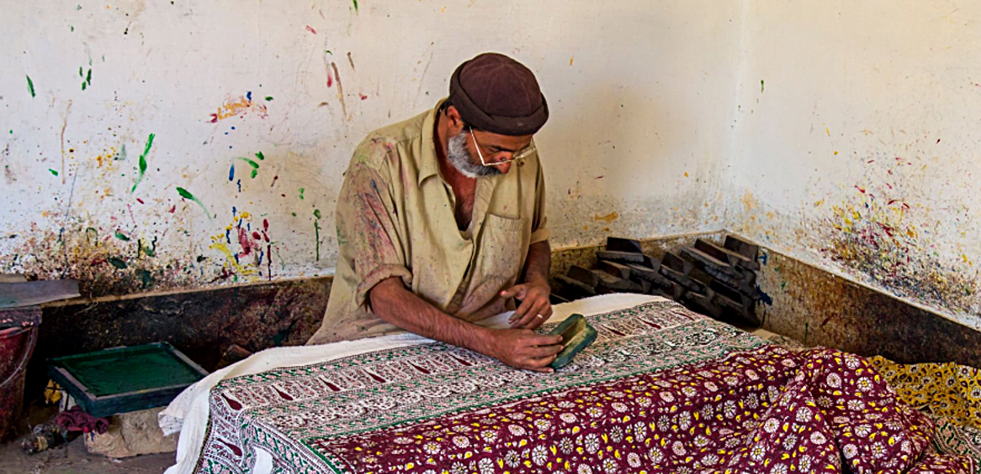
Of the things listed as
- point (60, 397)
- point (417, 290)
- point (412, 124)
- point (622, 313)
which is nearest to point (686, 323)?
point (622, 313)

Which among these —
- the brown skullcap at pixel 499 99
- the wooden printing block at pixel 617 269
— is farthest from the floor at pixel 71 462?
the wooden printing block at pixel 617 269

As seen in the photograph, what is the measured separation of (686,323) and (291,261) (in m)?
1.67

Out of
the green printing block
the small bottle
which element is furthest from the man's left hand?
the small bottle

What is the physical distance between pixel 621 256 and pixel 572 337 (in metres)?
1.49

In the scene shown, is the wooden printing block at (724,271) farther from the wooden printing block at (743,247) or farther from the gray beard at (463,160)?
the gray beard at (463,160)

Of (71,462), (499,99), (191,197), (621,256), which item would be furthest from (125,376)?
(621,256)

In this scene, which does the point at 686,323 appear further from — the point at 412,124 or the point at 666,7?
the point at 666,7

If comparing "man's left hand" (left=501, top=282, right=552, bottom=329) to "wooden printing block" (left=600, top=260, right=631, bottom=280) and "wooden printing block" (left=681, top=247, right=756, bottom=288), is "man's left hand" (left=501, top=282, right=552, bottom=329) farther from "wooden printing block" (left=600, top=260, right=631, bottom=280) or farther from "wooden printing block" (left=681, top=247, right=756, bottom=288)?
"wooden printing block" (left=681, top=247, right=756, bottom=288)

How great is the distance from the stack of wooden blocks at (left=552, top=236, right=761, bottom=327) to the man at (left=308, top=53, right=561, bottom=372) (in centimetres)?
99

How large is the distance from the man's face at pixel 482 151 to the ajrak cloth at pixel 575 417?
0.61 meters

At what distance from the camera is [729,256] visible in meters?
A: 4.75

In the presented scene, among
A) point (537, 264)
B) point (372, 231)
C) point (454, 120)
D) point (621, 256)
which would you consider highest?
point (454, 120)

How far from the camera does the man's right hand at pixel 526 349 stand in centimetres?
295

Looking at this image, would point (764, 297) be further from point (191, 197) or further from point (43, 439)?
point (43, 439)
